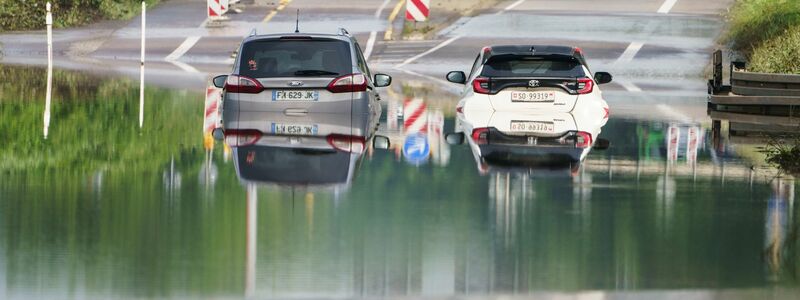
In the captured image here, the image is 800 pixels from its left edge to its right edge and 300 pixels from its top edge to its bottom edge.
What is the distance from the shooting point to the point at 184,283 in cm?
985

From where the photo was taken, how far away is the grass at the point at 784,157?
17.0 m

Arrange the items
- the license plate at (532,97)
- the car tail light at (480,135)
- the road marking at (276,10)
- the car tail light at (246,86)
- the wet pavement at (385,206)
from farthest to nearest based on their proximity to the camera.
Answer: the road marking at (276,10) → the license plate at (532,97) → the car tail light at (246,86) → the car tail light at (480,135) → the wet pavement at (385,206)

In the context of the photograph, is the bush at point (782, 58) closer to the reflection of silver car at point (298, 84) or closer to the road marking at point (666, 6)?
the reflection of silver car at point (298, 84)

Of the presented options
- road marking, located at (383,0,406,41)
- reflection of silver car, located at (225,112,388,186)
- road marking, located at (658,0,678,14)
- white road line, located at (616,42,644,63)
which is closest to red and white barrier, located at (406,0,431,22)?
road marking, located at (383,0,406,41)

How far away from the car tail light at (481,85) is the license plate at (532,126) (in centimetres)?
134

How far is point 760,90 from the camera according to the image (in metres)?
26.1

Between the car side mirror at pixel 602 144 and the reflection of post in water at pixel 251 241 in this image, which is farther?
the car side mirror at pixel 602 144

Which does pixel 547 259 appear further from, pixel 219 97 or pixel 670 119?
pixel 219 97

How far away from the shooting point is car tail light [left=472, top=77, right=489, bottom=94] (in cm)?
2408

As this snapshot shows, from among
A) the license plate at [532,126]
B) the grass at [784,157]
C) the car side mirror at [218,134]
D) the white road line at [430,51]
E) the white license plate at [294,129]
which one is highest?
the white road line at [430,51]

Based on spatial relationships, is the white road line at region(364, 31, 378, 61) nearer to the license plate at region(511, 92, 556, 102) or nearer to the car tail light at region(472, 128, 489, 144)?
the license plate at region(511, 92, 556, 102)

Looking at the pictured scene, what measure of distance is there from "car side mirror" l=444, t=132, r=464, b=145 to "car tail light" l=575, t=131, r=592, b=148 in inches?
49.6

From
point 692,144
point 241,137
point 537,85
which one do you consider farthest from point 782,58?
point 241,137

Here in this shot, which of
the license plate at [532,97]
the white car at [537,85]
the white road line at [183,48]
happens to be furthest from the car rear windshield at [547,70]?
the white road line at [183,48]
